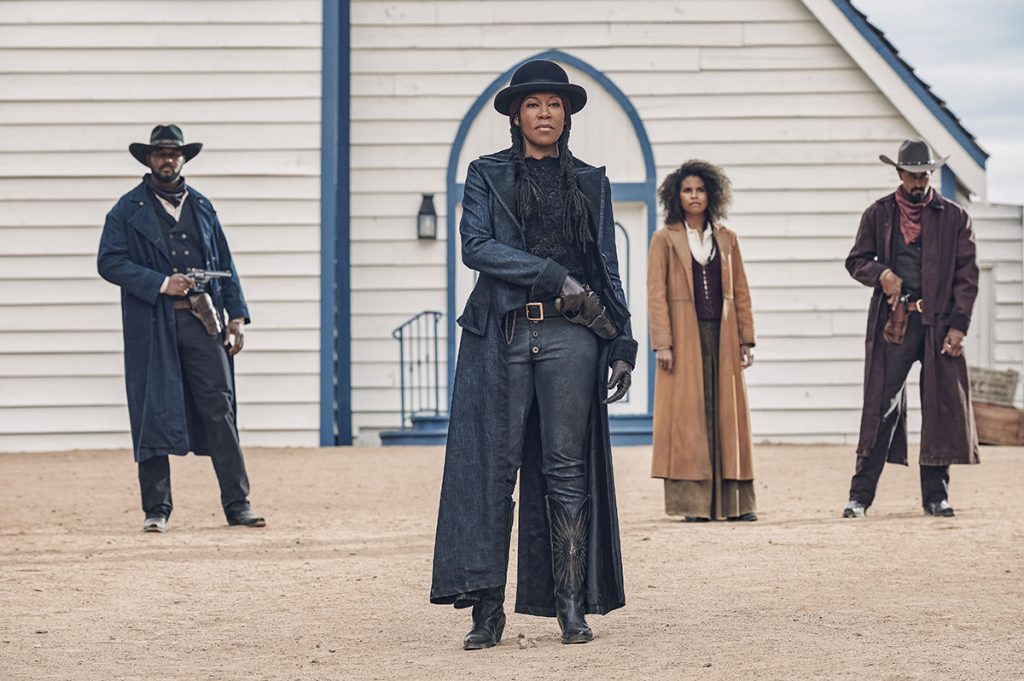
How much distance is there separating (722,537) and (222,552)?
91.7 inches

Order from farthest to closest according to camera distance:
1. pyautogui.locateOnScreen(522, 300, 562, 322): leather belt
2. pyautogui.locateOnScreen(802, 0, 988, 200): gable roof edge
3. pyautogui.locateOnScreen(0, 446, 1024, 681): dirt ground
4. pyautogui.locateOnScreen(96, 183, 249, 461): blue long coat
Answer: pyautogui.locateOnScreen(802, 0, 988, 200): gable roof edge
pyautogui.locateOnScreen(96, 183, 249, 461): blue long coat
pyautogui.locateOnScreen(522, 300, 562, 322): leather belt
pyautogui.locateOnScreen(0, 446, 1024, 681): dirt ground

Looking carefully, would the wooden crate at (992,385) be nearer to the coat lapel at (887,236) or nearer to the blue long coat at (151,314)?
the coat lapel at (887,236)

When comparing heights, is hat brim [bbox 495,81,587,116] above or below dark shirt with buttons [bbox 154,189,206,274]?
above

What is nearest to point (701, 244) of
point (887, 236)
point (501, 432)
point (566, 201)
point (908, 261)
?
point (887, 236)

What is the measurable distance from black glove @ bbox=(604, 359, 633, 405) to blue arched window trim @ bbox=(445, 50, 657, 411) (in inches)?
382

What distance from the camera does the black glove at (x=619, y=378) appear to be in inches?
242

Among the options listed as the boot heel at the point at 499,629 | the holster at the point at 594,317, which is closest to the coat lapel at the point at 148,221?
the holster at the point at 594,317

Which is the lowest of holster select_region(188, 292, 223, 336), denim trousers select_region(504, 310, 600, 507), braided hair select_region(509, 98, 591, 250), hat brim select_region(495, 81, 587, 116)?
denim trousers select_region(504, 310, 600, 507)

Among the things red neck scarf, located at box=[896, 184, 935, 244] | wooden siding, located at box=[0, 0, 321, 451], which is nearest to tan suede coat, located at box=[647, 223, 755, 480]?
red neck scarf, located at box=[896, 184, 935, 244]

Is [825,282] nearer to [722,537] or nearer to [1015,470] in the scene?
[1015,470]

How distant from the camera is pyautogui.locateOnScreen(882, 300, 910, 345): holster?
964 cm

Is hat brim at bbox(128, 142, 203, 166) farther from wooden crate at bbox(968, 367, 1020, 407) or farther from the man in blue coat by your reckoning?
wooden crate at bbox(968, 367, 1020, 407)

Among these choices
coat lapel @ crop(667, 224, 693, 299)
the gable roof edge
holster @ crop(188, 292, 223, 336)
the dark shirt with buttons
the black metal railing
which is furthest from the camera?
the black metal railing

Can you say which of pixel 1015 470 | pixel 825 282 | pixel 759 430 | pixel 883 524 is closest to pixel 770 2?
pixel 825 282
